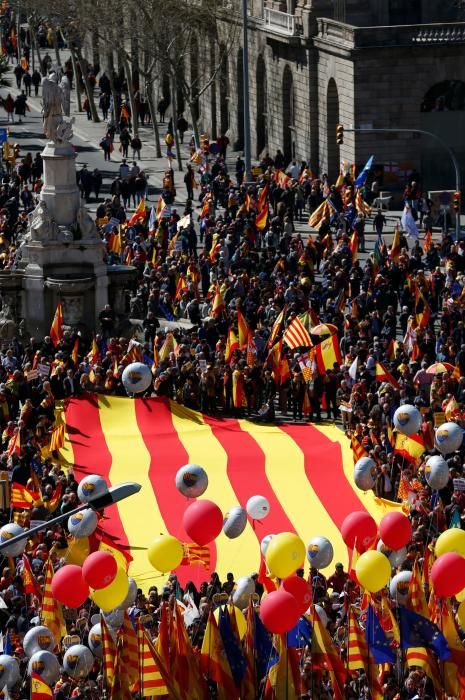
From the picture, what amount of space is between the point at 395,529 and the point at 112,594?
3936 mm

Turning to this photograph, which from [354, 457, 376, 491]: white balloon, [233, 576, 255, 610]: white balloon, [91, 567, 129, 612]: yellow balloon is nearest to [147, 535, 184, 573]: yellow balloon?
[233, 576, 255, 610]: white balloon

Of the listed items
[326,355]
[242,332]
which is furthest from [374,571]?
[242,332]

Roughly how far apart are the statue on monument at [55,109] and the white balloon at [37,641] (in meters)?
21.2

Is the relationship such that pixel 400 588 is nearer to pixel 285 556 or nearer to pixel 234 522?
pixel 285 556

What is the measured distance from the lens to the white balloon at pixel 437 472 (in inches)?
1347

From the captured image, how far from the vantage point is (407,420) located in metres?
36.5

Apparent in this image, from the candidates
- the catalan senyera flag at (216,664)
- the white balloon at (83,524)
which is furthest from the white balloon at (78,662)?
the white balloon at (83,524)

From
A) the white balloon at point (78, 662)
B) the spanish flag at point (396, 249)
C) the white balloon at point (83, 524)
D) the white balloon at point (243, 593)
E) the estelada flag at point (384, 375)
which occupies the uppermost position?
the spanish flag at point (396, 249)

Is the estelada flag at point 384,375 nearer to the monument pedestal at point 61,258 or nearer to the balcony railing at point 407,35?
the monument pedestal at point 61,258

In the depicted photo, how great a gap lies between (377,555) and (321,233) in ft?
92.4

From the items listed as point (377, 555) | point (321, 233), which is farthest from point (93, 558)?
point (321, 233)

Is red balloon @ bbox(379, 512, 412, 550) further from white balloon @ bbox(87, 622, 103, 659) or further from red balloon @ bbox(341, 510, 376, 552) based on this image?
white balloon @ bbox(87, 622, 103, 659)

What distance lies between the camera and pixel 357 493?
124ft

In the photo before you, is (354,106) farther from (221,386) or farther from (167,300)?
(221,386)
